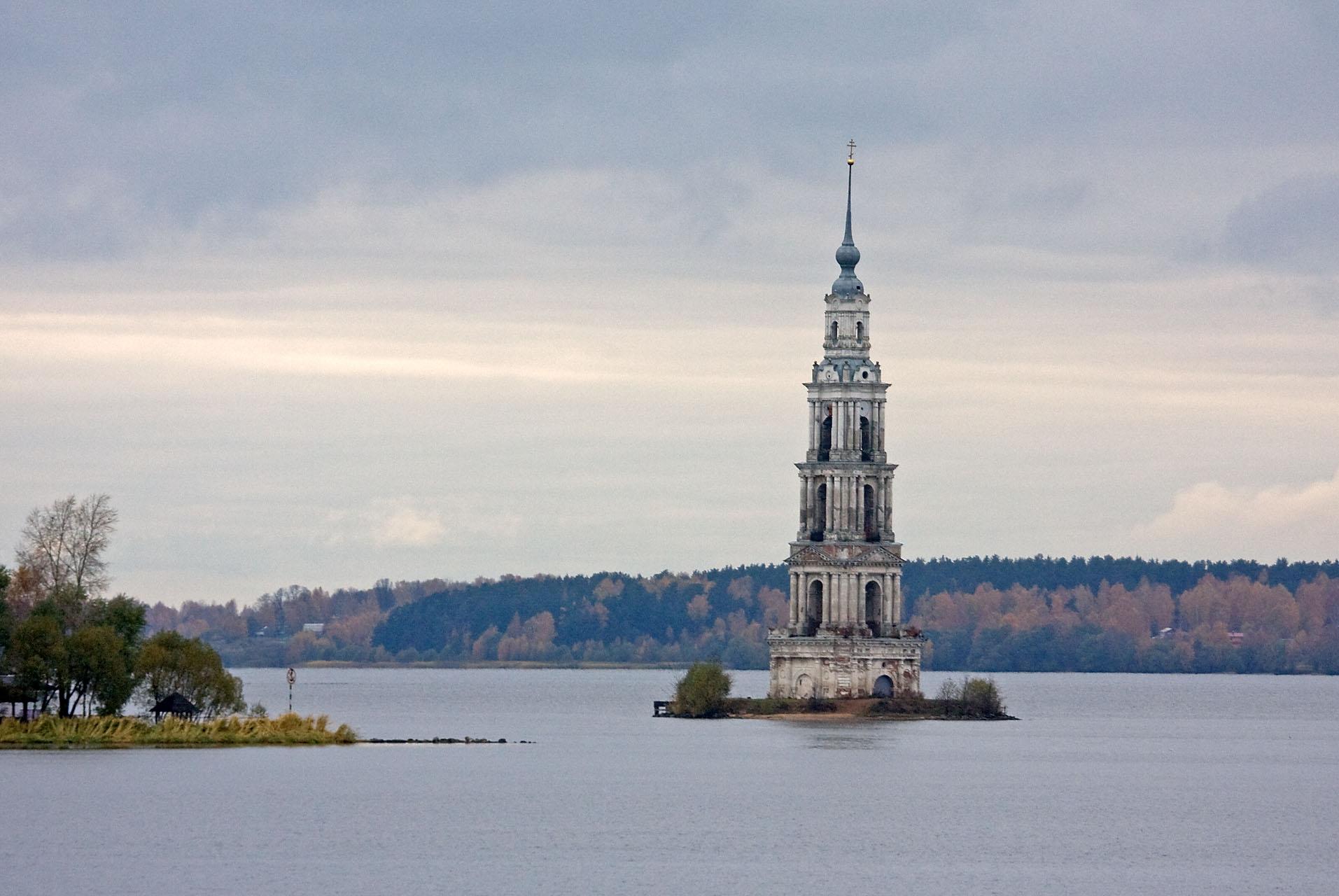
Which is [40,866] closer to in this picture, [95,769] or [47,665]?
[95,769]

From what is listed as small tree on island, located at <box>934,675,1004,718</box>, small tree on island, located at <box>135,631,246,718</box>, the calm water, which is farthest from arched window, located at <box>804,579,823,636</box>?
small tree on island, located at <box>135,631,246,718</box>

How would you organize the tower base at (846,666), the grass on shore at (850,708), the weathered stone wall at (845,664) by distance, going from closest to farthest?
the grass on shore at (850,708)
the weathered stone wall at (845,664)
the tower base at (846,666)

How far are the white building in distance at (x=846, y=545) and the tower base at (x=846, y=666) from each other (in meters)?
0.03

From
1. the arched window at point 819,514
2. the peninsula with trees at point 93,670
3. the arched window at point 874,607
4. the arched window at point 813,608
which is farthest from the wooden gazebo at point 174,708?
the arched window at point 874,607

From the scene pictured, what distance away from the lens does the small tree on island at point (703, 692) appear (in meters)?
138

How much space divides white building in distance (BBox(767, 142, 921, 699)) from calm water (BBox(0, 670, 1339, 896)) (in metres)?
3.04

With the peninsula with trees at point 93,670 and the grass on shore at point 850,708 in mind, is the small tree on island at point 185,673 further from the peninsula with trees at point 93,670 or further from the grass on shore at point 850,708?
the grass on shore at point 850,708

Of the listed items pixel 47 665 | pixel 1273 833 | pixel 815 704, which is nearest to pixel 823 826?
pixel 1273 833

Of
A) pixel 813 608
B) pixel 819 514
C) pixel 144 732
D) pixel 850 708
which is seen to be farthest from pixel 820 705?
pixel 144 732

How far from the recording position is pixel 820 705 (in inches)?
5217

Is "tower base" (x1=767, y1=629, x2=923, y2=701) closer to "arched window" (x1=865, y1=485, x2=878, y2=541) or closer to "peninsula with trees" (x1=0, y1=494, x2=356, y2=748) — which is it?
"arched window" (x1=865, y1=485, x2=878, y2=541)

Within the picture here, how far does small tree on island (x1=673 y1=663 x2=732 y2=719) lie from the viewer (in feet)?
453

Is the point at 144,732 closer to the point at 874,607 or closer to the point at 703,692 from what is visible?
the point at 703,692

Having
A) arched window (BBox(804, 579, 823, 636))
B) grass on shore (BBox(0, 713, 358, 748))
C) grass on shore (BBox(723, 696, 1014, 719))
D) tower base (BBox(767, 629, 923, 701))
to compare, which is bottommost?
grass on shore (BBox(0, 713, 358, 748))
